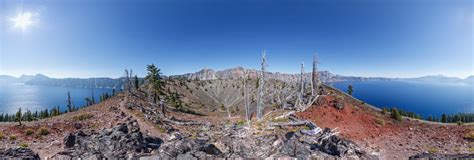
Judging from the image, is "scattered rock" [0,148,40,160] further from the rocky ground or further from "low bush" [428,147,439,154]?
"low bush" [428,147,439,154]

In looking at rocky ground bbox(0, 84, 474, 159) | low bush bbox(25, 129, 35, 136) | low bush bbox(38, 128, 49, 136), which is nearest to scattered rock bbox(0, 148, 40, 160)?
rocky ground bbox(0, 84, 474, 159)

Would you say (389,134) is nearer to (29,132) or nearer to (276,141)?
(276,141)

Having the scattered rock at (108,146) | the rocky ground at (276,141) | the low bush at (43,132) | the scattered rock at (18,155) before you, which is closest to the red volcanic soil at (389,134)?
the rocky ground at (276,141)

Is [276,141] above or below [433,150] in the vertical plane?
above

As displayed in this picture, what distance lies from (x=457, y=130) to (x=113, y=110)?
39.5m

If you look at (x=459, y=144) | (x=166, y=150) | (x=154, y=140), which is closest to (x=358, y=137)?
(x=459, y=144)

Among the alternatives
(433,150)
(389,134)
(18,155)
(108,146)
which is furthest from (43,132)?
(433,150)

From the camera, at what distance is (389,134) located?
66.3ft

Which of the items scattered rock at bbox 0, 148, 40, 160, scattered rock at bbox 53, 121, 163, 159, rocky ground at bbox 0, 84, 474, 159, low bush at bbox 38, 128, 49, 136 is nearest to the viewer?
scattered rock at bbox 0, 148, 40, 160

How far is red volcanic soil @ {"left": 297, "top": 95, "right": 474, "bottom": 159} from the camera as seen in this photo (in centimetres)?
1666

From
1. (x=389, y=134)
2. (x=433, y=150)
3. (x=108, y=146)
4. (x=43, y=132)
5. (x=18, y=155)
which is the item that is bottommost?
(x=433, y=150)

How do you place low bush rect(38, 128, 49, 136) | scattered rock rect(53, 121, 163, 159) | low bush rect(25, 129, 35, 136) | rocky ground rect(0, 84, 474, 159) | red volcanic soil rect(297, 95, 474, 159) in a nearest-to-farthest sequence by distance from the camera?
scattered rock rect(53, 121, 163, 159)
rocky ground rect(0, 84, 474, 159)
red volcanic soil rect(297, 95, 474, 159)
low bush rect(25, 129, 35, 136)
low bush rect(38, 128, 49, 136)

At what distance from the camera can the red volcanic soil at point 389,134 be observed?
54.6 feet

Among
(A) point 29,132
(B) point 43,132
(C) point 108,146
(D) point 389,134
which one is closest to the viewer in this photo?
(C) point 108,146
